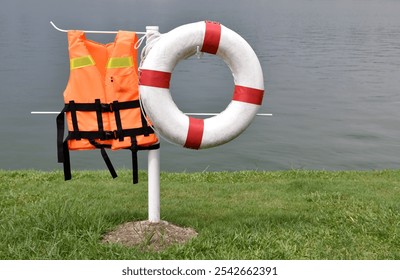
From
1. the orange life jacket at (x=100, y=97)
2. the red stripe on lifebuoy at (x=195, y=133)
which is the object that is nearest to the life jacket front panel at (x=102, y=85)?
the orange life jacket at (x=100, y=97)

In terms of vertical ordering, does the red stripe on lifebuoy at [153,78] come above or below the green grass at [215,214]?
above

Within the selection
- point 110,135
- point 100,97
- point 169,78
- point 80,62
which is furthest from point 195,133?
point 80,62

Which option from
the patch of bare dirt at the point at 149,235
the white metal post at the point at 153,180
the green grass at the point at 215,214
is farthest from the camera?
the white metal post at the point at 153,180

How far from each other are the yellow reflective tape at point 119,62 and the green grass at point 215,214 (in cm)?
124

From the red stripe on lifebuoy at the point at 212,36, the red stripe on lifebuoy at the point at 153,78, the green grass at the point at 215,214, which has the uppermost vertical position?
the red stripe on lifebuoy at the point at 212,36

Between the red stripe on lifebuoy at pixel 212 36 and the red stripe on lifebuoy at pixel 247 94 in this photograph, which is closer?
the red stripe on lifebuoy at pixel 212 36

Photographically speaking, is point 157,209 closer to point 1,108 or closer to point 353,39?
point 1,108

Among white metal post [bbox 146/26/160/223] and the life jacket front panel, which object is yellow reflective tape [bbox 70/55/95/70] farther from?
white metal post [bbox 146/26/160/223]

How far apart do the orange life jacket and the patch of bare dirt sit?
659 mm

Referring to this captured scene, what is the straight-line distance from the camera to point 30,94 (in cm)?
2183

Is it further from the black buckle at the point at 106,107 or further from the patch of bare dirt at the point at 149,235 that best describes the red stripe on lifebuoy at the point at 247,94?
the patch of bare dirt at the point at 149,235

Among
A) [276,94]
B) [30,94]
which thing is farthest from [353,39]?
[30,94]

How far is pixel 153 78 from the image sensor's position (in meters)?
4.73

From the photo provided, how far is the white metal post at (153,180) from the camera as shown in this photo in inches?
196
